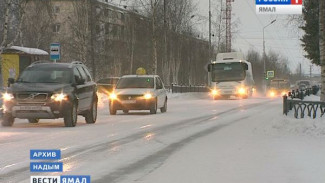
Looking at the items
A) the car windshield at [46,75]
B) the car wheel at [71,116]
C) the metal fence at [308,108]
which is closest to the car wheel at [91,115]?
the car wheel at [71,116]

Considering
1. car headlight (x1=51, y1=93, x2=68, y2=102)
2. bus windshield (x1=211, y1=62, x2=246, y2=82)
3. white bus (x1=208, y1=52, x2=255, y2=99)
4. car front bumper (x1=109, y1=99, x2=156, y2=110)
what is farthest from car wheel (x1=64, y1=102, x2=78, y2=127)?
bus windshield (x1=211, y1=62, x2=246, y2=82)

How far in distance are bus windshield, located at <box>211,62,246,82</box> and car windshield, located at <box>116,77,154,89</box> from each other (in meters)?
19.4

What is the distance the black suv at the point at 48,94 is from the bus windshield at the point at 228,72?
26285 mm

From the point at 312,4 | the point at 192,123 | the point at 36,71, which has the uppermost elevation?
the point at 312,4

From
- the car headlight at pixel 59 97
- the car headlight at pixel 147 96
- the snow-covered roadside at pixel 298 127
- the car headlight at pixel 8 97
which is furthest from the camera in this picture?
the car headlight at pixel 147 96

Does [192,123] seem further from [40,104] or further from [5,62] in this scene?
[5,62]

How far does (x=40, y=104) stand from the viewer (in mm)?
14633

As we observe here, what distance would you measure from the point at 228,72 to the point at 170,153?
32.8 metres

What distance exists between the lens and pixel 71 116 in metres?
15.3

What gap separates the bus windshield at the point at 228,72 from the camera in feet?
139

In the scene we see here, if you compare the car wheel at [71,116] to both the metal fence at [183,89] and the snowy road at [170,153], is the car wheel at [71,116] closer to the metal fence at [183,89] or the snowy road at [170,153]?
the snowy road at [170,153]

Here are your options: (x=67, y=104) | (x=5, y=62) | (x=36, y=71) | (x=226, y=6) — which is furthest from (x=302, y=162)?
(x=226, y=6)

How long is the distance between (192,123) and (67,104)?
436 cm

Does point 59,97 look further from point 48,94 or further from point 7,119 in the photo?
point 7,119
